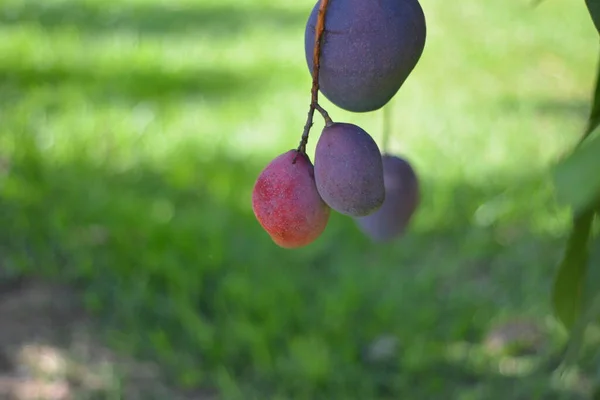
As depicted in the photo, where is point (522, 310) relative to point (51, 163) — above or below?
below

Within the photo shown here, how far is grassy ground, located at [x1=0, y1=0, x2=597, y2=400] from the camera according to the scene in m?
1.80

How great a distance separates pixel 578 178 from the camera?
1.04ft

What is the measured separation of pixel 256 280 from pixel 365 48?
5.20 feet

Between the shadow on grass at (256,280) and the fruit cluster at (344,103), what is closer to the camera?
the fruit cluster at (344,103)

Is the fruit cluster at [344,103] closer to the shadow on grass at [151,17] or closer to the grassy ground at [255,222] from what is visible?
the grassy ground at [255,222]

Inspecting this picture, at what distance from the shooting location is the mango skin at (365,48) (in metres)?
0.50

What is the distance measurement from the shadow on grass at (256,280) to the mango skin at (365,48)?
1250mm

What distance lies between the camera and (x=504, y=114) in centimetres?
308

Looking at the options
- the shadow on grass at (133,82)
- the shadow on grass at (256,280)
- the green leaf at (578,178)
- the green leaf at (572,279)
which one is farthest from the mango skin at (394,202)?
the shadow on grass at (133,82)

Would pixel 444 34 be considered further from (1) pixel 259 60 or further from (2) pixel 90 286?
(2) pixel 90 286

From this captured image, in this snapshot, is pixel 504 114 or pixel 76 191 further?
pixel 504 114

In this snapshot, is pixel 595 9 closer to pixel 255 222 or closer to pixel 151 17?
pixel 255 222

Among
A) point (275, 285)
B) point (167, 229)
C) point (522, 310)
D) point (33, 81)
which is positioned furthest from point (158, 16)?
point (522, 310)

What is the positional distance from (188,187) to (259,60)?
1.15 metres
